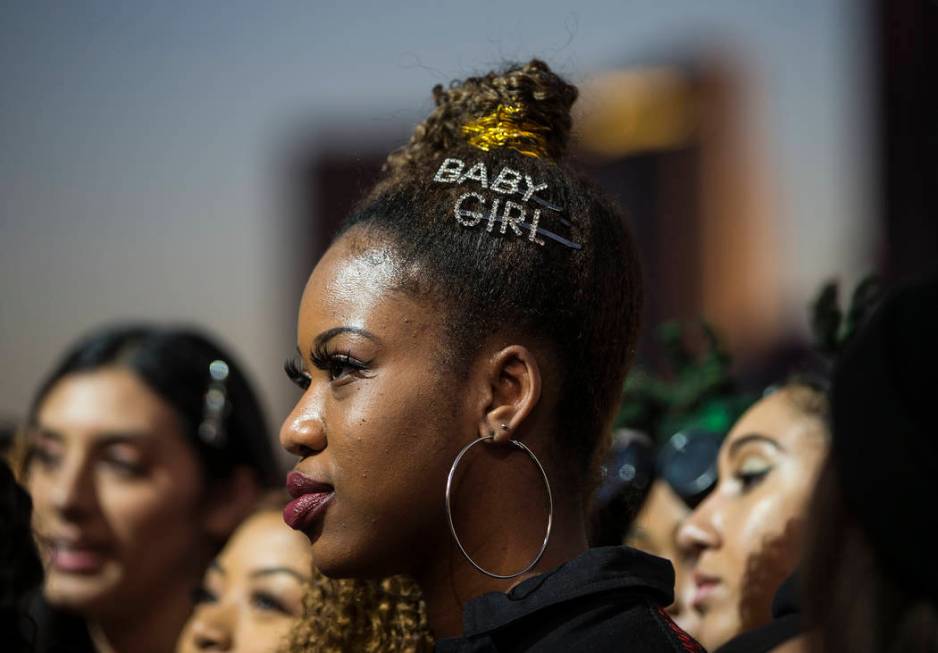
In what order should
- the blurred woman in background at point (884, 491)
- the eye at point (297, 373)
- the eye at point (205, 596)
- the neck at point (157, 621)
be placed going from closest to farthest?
1. the blurred woman in background at point (884, 491)
2. the eye at point (297, 373)
3. the eye at point (205, 596)
4. the neck at point (157, 621)

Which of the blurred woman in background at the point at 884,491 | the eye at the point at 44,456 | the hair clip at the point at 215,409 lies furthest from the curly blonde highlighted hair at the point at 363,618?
the eye at the point at 44,456

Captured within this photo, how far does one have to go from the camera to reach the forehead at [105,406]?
3883mm

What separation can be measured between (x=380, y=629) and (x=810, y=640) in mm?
1228

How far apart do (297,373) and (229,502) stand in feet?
6.18

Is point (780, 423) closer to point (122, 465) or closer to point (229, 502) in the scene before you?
point (229, 502)

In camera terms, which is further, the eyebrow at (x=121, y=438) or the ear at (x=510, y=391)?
the eyebrow at (x=121, y=438)

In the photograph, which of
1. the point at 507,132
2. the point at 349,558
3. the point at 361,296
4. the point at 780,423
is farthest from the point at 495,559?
the point at 780,423

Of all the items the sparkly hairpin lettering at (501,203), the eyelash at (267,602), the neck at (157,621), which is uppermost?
the sparkly hairpin lettering at (501,203)

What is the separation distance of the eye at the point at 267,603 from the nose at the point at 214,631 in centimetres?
9

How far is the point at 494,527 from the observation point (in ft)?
6.64

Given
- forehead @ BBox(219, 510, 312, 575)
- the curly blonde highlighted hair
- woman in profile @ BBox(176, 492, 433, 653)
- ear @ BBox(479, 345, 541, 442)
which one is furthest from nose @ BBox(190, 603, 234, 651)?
ear @ BBox(479, 345, 541, 442)

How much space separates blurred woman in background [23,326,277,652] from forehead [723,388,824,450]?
5.70 ft

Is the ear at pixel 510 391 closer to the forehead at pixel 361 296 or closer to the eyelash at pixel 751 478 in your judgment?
the forehead at pixel 361 296

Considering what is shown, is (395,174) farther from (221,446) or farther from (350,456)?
(221,446)
